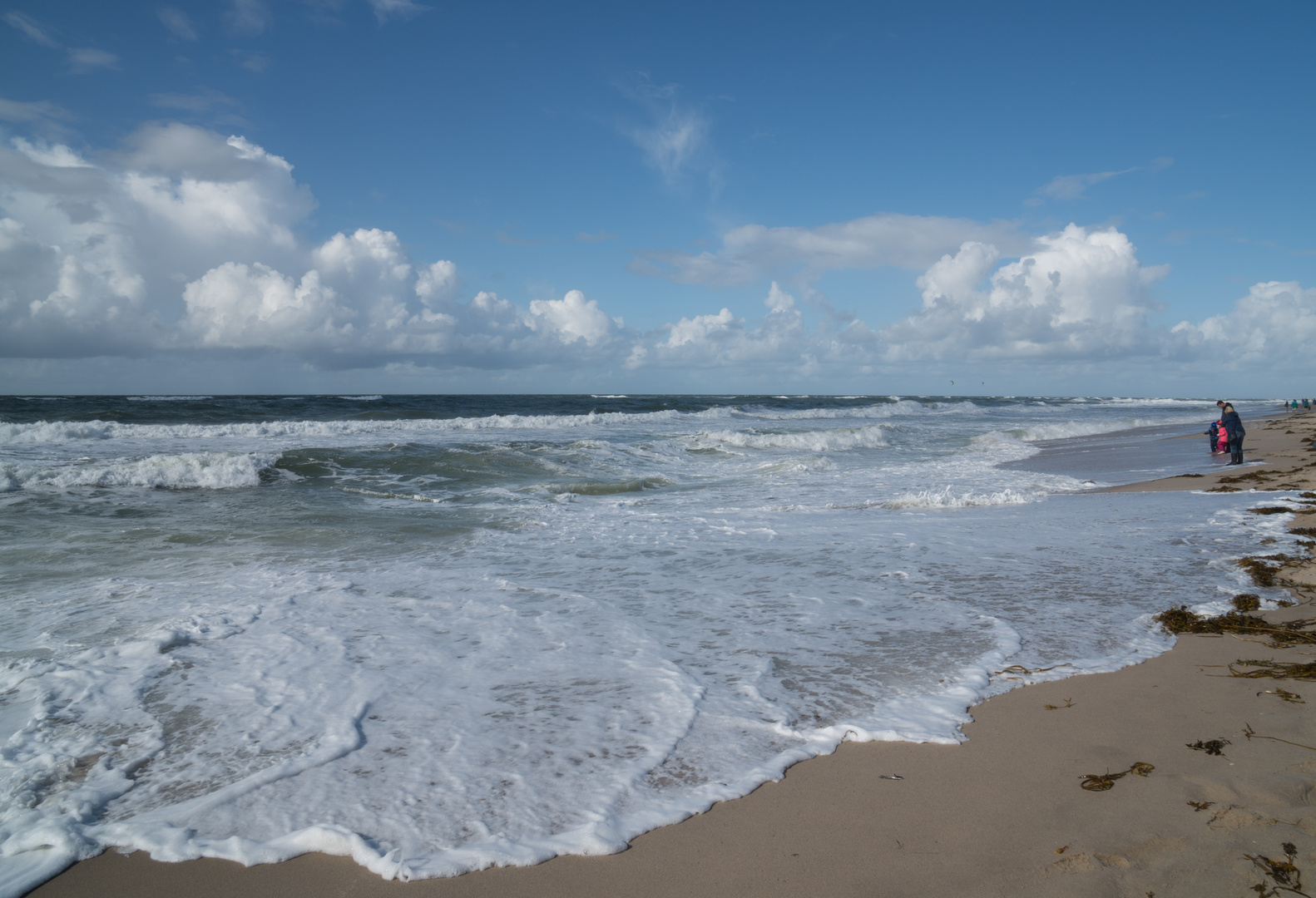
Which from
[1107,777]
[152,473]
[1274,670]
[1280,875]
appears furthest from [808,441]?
[1280,875]

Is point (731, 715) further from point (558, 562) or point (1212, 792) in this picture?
point (558, 562)

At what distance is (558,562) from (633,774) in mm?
3897

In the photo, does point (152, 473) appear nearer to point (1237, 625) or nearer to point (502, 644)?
point (502, 644)

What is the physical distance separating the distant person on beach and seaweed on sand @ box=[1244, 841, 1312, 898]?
600 inches

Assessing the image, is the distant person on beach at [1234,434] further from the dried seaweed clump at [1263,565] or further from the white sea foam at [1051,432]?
the dried seaweed clump at [1263,565]

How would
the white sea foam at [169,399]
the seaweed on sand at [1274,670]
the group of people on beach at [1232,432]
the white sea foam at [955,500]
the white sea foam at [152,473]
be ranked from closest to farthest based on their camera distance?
the seaweed on sand at [1274,670]
the white sea foam at [955,500]
the white sea foam at [152,473]
the group of people on beach at [1232,432]
the white sea foam at [169,399]

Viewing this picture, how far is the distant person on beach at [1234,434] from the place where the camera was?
13.7 meters

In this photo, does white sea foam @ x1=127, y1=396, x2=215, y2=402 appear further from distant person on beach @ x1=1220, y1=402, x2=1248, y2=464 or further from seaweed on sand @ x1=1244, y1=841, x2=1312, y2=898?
seaweed on sand @ x1=1244, y1=841, x2=1312, y2=898

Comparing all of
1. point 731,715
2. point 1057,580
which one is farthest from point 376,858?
point 1057,580

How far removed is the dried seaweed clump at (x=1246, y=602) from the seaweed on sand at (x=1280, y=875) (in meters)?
3.18

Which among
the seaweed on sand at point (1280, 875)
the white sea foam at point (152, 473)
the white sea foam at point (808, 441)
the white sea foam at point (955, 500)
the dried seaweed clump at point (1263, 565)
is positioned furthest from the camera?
the white sea foam at point (808, 441)

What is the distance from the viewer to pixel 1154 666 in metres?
3.66

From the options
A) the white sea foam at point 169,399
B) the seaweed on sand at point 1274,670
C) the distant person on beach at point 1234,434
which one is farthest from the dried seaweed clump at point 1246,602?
the white sea foam at point 169,399

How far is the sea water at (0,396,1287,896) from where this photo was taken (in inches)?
98.3
